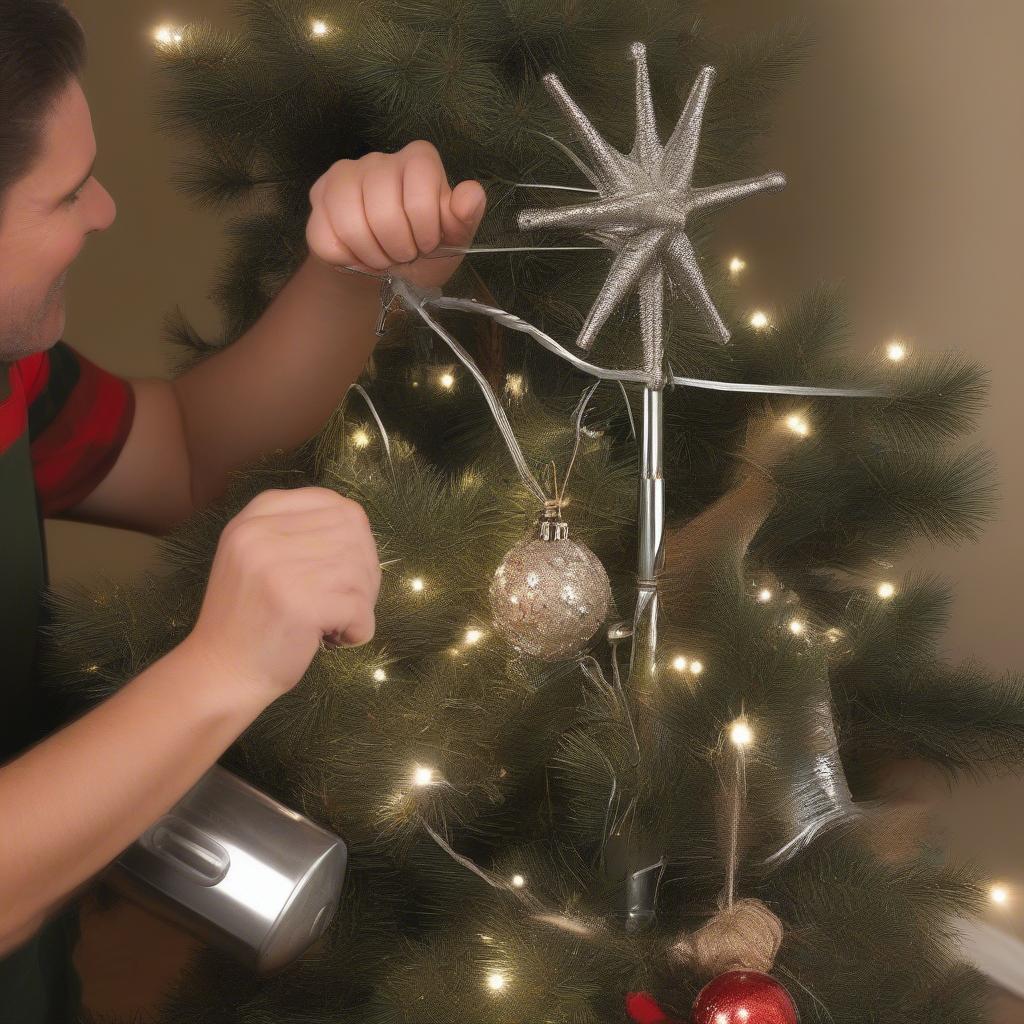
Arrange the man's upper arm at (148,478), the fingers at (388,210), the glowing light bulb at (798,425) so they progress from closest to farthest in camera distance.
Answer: the fingers at (388,210)
the glowing light bulb at (798,425)
the man's upper arm at (148,478)

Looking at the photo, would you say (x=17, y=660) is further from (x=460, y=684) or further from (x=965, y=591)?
(x=965, y=591)

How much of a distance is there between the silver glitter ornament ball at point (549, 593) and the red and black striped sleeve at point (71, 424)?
39 cm

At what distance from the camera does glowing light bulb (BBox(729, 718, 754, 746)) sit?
1.43ft

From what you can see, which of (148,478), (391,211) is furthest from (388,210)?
(148,478)

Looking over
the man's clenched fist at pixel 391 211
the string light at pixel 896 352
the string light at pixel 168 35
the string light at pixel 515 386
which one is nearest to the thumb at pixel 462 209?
the man's clenched fist at pixel 391 211

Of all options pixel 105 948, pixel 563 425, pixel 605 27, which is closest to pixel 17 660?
pixel 563 425

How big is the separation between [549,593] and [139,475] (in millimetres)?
420

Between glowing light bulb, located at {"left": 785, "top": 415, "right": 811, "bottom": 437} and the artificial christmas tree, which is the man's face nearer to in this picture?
the artificial christmas tree

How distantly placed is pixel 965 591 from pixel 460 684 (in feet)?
2.27

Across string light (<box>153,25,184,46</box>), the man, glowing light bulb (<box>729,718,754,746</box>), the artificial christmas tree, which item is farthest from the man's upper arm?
glowing light bulb (<box>729,718,754,746</box>)

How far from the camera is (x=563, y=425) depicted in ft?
1.84

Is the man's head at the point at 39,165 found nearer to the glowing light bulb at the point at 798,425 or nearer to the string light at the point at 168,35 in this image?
the string light at the point at 168,35

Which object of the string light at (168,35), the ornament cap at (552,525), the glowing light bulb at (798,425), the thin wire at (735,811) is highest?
the string light at (168,35)

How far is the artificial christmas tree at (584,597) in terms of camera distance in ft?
1.46
